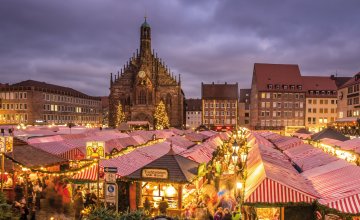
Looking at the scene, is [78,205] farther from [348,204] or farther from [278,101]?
[278,101]

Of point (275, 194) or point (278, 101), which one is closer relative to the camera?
point (275, 194)

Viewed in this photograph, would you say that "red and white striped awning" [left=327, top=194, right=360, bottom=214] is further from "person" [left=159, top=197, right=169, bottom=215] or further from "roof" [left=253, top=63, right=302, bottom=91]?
"roof" [left=253, top=63, right=302, bottom=91]

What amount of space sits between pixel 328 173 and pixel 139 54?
217 feet

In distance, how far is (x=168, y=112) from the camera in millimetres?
Result: 72562

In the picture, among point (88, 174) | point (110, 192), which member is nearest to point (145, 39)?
point (88, 174)

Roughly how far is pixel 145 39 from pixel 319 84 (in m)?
39.7

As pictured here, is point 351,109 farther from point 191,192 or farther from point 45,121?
point 45,121

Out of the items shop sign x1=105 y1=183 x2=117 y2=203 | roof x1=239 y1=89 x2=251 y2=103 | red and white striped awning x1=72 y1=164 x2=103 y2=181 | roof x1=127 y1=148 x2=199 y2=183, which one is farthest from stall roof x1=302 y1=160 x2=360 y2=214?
roof x1=239 y1=89 x2=251 y2=103

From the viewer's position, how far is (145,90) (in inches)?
2830

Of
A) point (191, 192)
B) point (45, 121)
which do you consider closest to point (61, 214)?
point (191, 192)

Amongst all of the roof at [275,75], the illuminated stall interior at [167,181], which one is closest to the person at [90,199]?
the illuminated stall interior at [167,181]

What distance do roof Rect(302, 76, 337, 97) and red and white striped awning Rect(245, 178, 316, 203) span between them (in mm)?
74742

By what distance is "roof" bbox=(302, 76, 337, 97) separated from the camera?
263 ft

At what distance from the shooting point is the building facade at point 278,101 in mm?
78250
